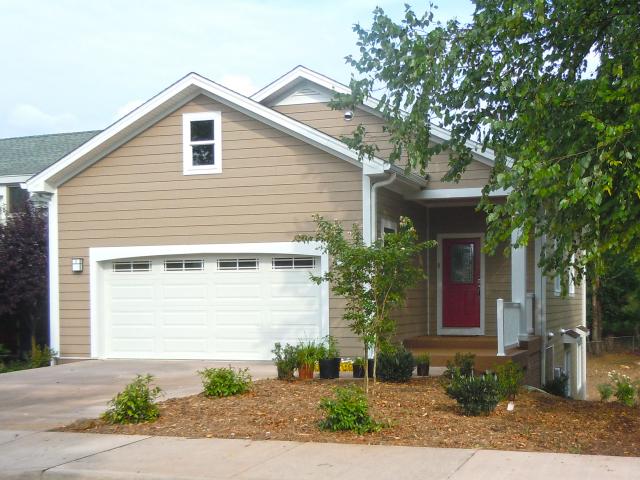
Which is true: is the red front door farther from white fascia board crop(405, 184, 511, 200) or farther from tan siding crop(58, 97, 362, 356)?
tan siding crop(58, 97, 362, 356)

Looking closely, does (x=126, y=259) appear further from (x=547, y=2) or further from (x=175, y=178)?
(x=547, y=2)

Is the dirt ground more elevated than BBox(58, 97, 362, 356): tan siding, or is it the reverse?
BBox(58, 97, 362, 356): tan siding

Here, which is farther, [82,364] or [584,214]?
[82,364]

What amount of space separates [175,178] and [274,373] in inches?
182

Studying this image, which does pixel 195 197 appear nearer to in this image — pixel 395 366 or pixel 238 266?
pixel 238 266

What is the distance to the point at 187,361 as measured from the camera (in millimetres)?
16578

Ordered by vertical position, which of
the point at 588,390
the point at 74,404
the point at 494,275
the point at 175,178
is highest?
the point at 175,178

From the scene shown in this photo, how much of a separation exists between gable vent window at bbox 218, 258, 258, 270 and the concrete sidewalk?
24.7 ft

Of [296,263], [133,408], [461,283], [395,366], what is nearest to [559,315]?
[461,283]

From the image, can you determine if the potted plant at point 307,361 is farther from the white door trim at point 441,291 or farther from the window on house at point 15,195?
the window on house at point 15,195

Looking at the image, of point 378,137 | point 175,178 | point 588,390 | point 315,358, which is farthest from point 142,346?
point 588,390

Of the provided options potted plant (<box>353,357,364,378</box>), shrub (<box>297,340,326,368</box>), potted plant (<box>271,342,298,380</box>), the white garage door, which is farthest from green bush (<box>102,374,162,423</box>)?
the white garage door

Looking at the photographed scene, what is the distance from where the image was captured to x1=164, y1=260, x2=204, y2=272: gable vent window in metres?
16.8

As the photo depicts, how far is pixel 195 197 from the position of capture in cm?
1653
